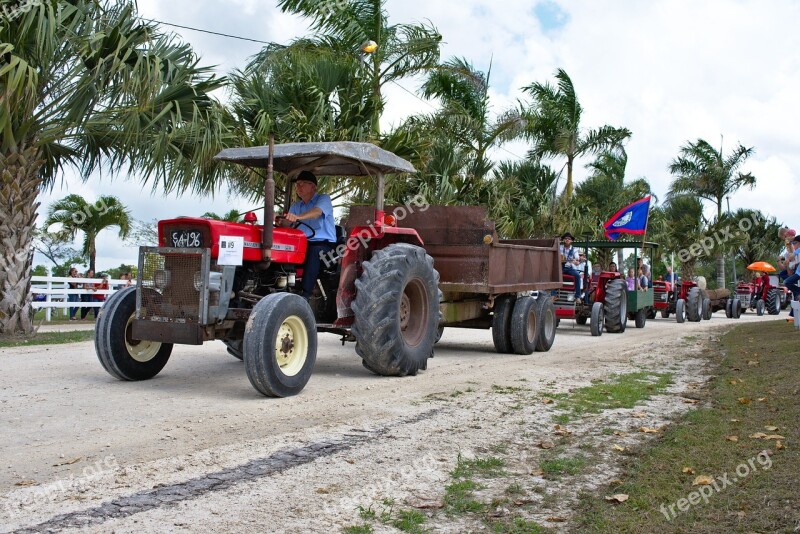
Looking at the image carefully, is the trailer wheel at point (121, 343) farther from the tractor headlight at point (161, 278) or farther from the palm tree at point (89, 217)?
the palm tree at point (89, 217)

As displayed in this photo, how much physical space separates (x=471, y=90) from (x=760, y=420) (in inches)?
640

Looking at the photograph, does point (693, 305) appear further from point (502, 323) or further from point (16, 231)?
point (16, 231)

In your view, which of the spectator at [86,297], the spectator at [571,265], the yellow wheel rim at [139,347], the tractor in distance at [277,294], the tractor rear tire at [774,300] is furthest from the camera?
the tractor rear tire at [774,300]

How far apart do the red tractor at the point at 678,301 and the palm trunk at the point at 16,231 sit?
1683cm

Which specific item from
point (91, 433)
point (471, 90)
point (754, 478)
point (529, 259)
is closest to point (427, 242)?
point (529, 259)

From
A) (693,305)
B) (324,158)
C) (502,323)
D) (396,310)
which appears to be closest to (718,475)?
(396,310)

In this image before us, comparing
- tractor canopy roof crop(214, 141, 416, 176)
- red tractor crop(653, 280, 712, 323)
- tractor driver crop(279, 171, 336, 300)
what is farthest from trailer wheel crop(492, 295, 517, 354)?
red tractor crop(653, 280, 712, 323)

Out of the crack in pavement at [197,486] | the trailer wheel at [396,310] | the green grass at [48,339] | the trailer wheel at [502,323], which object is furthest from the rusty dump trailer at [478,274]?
the crack in pavement at [197,486]

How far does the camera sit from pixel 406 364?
826 cm

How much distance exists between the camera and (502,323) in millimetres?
11531

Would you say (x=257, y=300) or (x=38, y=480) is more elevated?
(x=257, y=300)

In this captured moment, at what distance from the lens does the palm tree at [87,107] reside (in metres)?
10.3

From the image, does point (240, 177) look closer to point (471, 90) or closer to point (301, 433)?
point (301, 433)

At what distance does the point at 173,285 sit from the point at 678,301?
1821 centimetres
